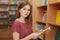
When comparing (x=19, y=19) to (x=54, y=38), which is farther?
(x=54, y=38)

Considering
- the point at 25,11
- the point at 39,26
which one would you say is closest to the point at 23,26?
the point at 25,11

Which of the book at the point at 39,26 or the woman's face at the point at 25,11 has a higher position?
the woman's face at the point at 25,11

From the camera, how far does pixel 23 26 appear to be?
1961 mm

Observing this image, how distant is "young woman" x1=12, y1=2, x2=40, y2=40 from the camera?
185cm

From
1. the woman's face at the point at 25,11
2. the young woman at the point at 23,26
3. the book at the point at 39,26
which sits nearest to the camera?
the young woman at the point at 23,26

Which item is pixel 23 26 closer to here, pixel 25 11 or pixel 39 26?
pixel 25 11

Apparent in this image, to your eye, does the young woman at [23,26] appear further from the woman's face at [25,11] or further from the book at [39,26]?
the book at [39,26]

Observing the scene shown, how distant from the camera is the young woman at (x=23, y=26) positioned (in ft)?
6.06

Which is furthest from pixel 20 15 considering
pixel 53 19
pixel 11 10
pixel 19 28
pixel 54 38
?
pixel 11 10

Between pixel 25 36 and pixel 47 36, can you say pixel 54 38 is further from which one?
pixel 25 36

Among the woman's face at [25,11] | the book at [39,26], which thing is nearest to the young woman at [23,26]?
the woman's face at [25,11]

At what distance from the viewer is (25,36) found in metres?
1.93

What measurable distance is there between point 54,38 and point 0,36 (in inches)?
141

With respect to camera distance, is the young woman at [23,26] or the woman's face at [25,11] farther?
the woman's face at [25,11]
